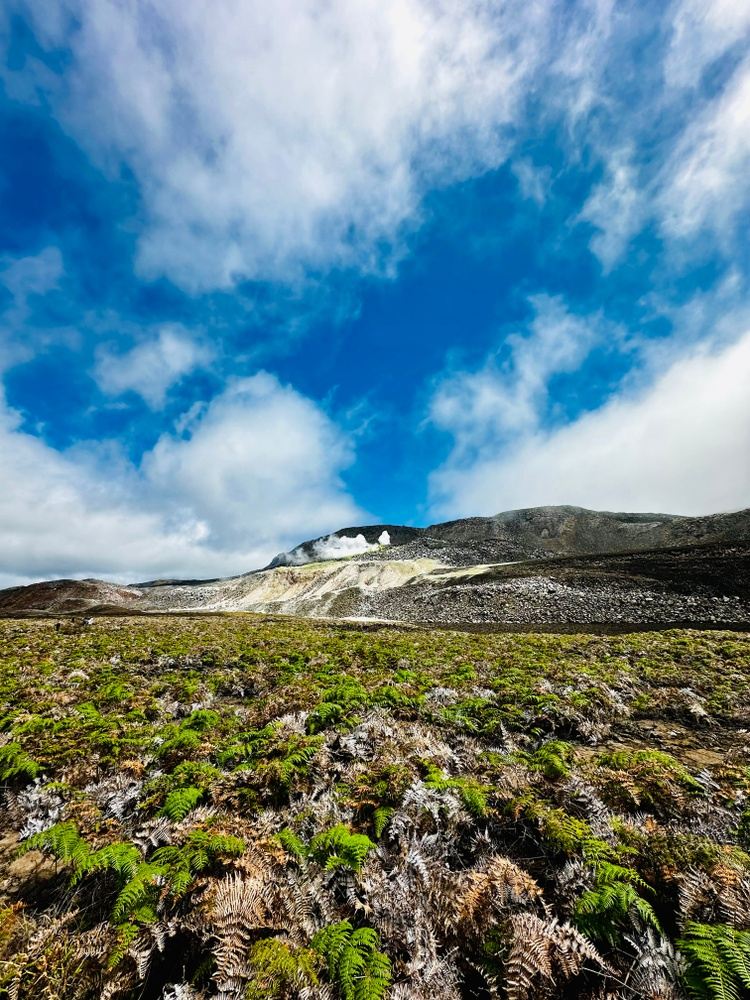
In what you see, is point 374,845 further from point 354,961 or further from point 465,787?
point 465,787

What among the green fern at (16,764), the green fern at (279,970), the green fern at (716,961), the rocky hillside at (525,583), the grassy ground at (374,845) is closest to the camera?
the green fern at (716,961)

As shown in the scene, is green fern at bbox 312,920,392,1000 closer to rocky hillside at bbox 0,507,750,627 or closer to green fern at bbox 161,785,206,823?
green fern at bbox 161,785,206,823

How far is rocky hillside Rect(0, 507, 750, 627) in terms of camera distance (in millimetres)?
51312

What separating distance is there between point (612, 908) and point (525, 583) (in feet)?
210

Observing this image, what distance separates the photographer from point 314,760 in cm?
841

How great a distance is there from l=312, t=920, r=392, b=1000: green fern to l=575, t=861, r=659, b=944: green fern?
227 cm

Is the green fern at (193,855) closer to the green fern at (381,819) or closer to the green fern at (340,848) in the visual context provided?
the green fern at (340,848)

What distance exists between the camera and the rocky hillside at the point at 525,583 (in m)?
51.3

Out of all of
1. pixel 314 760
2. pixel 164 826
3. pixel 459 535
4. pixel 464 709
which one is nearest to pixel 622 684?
pixel 464 709

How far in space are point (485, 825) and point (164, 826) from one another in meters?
4.95

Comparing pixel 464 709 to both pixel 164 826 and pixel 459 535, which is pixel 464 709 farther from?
pixel 459 535

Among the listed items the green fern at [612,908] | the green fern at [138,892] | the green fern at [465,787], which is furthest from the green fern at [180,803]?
the green fern at [612,908]

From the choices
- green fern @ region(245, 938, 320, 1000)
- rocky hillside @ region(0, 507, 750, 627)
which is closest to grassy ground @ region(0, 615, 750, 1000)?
green fern @ region(245, 938, 320, 1000)

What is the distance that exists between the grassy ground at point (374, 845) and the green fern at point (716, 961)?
2 centimetres
